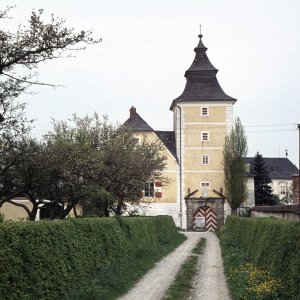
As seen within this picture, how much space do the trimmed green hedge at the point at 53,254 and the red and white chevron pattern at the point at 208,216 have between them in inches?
1583

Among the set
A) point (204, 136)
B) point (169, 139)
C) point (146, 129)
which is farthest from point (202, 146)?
point (146, 129)

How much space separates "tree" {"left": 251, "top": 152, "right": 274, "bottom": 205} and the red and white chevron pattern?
1098 cm

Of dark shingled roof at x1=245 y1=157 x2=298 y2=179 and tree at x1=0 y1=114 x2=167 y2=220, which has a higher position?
dark shingled roof at x1=245 y1=157 x2=298 y2=179

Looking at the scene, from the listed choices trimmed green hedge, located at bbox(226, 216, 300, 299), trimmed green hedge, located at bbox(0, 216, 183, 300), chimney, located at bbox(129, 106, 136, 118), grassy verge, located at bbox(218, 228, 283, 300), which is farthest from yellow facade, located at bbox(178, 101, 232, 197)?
grassy verge, located at bbox(218, 228, 283, 300)

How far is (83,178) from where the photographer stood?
2956cm

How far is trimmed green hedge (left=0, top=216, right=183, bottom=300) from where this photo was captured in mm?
10242

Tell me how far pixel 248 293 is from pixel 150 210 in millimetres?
46884

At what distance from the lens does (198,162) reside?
60281 millimetres

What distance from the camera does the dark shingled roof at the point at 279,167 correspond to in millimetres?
105750

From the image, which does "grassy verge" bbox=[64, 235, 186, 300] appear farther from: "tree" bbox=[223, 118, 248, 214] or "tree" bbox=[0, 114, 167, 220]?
"tree" bbox=[223, 118, 248, 214]

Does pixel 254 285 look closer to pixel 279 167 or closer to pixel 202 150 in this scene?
pixel 202 150

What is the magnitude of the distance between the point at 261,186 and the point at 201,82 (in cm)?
1687

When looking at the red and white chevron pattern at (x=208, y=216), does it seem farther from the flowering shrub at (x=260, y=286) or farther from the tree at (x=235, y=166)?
the flowering shrub at (x=260, y=286)

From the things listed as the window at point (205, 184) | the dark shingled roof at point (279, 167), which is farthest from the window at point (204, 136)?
the dark shingled roof at point (279, 167)
